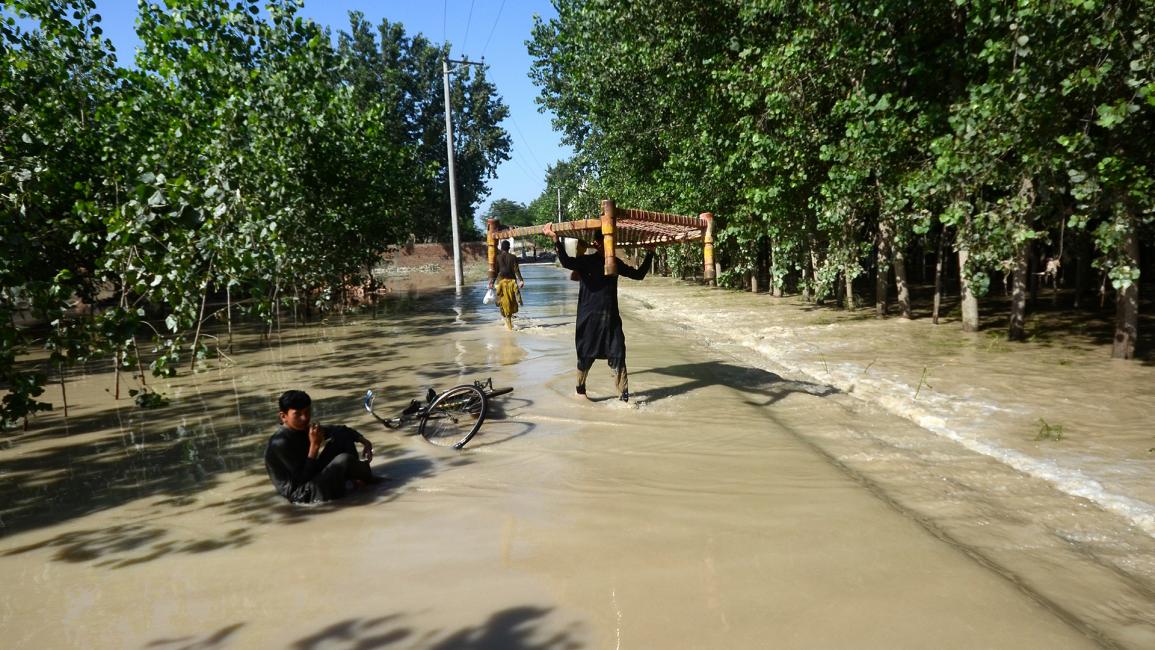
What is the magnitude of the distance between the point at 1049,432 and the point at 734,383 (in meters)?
3.90

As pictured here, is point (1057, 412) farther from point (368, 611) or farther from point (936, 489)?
point (368, 611)

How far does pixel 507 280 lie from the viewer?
15.2m

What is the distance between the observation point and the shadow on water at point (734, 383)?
8.96 meters

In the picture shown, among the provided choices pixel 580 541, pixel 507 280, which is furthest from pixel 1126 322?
pixel 507 280

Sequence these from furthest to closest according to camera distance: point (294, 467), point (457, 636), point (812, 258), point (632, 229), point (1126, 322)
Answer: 1. point (812, 258)
2. point (1126, 322)
3. point (632, 229)
4. point (294, 467)
5. point (457, 636)

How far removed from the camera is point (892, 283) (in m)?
25.4

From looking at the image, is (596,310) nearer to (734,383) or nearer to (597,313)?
(597,313)

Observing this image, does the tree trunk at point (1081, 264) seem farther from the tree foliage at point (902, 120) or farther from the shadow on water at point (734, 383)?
the shadow on water at point (734, 383)

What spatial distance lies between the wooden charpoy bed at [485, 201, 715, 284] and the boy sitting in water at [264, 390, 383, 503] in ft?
10.4

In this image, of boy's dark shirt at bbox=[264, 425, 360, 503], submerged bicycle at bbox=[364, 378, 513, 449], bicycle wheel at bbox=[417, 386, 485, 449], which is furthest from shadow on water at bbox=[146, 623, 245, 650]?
bicycle wheel at bbox=[417, 386, 485, 449]

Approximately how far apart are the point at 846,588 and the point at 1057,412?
5.09m

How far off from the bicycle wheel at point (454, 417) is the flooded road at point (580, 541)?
0.23m

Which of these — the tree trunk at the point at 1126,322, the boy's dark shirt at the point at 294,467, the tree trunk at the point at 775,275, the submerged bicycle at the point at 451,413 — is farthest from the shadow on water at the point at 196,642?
the tree trunk at the point at 775,275

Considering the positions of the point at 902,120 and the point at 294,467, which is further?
the point at 902,120
